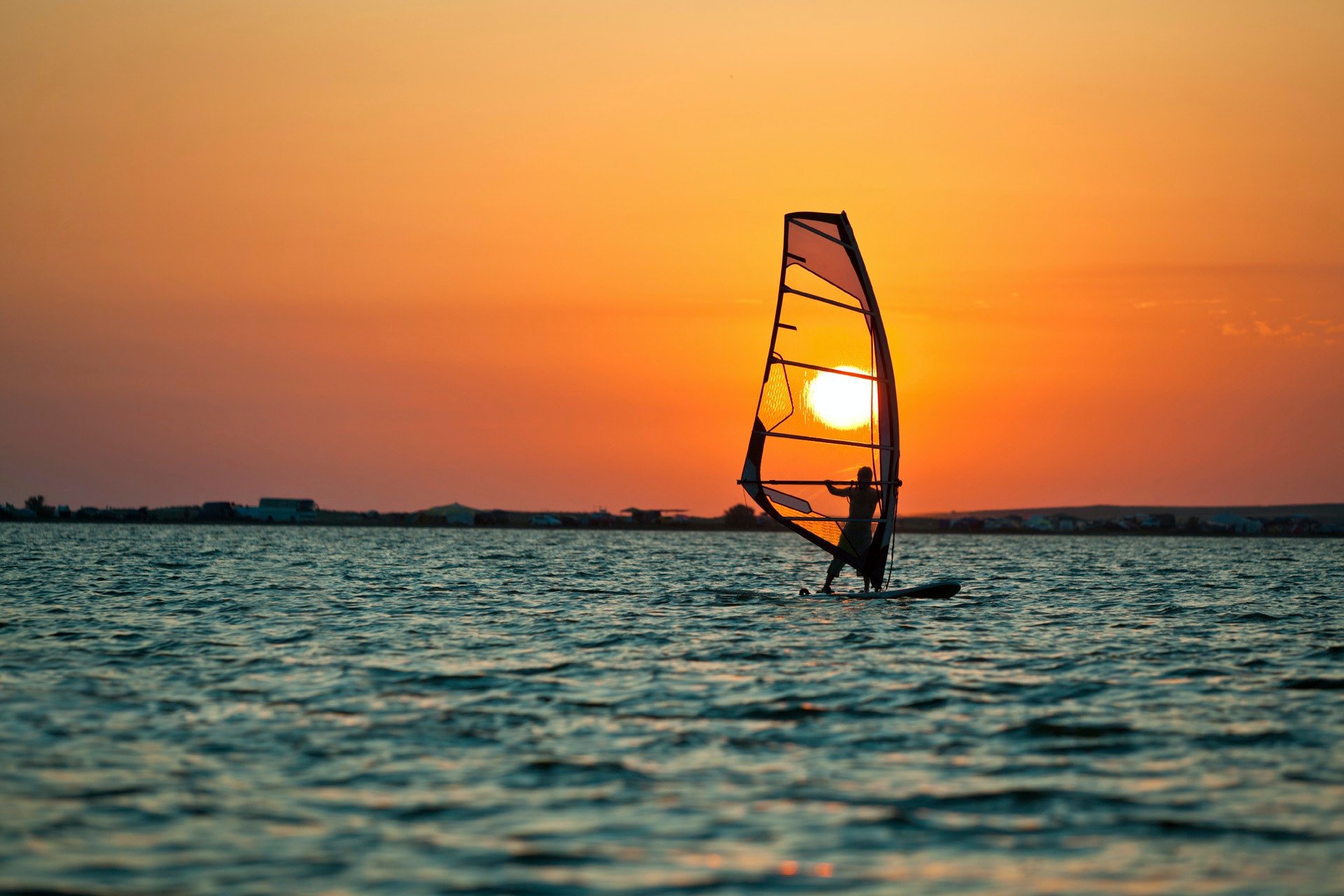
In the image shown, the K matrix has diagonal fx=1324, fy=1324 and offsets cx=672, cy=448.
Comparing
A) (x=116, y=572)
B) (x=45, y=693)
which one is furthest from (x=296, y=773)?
(x=116, y=572)

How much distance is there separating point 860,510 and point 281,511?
177997mm

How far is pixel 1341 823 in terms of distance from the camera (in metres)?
7.95

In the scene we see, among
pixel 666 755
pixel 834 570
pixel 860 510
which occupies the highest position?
pixel 860 510

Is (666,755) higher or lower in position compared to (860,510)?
lower

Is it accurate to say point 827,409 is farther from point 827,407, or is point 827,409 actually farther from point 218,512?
point 218,512

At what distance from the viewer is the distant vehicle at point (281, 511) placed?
619 feet

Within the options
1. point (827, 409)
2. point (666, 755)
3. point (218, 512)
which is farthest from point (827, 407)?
point (218, 512)

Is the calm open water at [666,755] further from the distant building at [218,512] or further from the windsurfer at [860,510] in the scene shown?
the distant building at [218,512]

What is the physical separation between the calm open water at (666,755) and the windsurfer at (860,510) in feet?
9.60

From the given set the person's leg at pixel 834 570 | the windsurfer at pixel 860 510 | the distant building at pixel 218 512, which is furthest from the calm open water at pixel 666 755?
the distant building at pixel 218 512

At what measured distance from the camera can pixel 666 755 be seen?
9797 millimetres

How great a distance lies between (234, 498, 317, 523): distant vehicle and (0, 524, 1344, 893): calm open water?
17429cm

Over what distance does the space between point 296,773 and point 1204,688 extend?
29.9 ft

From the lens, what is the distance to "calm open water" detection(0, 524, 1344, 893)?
7.01 metres
